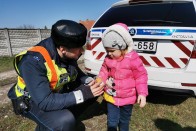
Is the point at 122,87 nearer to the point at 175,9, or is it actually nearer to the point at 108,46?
the point at 108,46

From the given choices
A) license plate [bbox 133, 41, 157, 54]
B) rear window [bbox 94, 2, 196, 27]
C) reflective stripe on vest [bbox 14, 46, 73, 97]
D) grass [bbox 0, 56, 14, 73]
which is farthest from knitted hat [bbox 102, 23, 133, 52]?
grass [bbox 0, 56, 14, 73]

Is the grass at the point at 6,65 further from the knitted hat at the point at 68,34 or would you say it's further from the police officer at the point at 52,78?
the knitted hat at the point at 68,34

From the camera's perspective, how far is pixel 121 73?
2.36 metres

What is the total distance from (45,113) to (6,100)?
2339 millimetres

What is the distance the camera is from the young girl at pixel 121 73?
88.2 inches

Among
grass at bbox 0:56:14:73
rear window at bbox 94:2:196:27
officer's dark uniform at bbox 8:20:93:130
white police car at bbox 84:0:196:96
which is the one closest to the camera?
officer's dark uniform at bbox 8:20:93:130

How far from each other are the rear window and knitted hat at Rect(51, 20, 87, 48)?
1.31 metres

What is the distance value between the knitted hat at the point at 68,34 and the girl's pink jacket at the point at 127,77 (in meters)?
0.50

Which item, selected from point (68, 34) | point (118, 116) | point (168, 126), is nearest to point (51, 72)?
point (68, 34)

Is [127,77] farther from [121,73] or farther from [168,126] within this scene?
[168,126]

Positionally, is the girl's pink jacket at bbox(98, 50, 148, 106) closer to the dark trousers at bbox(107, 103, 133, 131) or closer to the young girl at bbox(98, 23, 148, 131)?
the young girl at bbox(98, 23, 148, 131)

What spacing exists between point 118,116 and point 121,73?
600 mm

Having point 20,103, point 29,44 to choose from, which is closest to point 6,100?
point 20,103

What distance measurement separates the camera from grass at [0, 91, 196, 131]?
3.16 meters
